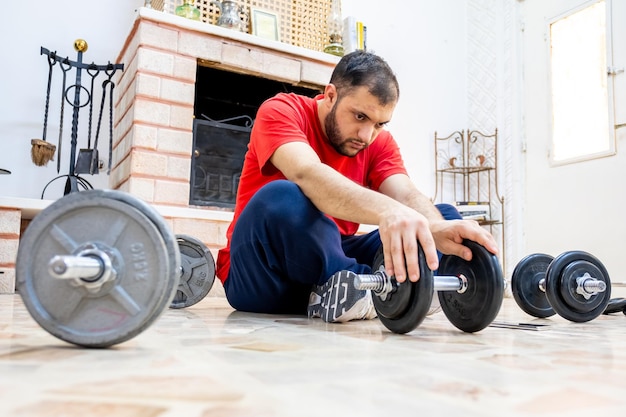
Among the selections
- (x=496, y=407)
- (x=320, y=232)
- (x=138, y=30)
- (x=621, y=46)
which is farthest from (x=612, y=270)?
(x=496, y=407)

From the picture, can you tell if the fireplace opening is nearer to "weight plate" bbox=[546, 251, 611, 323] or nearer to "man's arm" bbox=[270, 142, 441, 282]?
"man's arm" bbox=[270, 142, 441, 282]

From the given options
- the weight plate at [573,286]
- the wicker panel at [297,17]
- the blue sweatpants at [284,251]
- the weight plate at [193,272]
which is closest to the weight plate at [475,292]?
the blue sweatpants at [284,251]

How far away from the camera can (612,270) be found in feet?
10.5

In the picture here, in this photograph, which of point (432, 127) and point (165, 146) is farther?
point (432, 127)

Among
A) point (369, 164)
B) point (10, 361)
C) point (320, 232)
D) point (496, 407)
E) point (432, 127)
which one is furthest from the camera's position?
point (432, 127)

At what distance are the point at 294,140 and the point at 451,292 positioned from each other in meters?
0.50

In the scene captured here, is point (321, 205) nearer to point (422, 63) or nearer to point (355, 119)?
point (355, 119)

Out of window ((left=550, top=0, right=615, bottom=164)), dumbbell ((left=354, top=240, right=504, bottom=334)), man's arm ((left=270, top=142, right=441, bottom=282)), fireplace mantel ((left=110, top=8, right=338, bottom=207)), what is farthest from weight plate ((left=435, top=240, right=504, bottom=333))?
window ((left=550, top=0, right=615, bottom=164))

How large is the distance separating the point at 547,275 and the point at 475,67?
317 centimetres

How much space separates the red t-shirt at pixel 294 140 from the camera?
1351mm

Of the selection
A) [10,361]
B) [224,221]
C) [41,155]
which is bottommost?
[10,361]

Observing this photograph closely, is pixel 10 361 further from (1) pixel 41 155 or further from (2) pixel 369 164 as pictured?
(1) pixel 41 155

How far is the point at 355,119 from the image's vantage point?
1445mm

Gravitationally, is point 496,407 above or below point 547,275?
below
